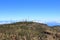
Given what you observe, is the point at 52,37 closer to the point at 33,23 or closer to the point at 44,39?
the point at 44,39

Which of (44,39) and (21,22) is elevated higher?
(21,22)

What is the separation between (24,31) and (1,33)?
4.16m

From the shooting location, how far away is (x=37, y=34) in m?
30.8

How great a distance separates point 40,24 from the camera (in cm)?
3725

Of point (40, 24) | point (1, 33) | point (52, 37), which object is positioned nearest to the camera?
point (1, 33)

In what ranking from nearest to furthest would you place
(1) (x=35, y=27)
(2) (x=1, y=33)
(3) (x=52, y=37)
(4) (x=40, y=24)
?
(2) (x=1, y=33) → (3) (x=52, y=37) → (1) (x=35, y=27) → (4) (x=40, y=24)

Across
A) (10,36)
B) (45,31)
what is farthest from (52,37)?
(10,36)

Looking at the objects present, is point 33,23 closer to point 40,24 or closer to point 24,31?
point 40,24

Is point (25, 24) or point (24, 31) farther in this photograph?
point (25, 24)

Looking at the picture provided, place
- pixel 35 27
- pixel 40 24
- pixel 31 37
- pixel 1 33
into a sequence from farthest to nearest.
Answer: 1. pixel 40 24
2. pixel 35 27
3. pixel 31 37
4. pixel 1 33

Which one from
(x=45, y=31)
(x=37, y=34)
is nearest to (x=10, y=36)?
(x=37, y=34)

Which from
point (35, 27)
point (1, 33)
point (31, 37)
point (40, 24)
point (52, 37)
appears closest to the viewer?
point (1, 33)

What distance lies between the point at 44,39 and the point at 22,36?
3.96 metres

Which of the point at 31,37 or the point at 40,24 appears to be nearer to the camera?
the point at 31,37
